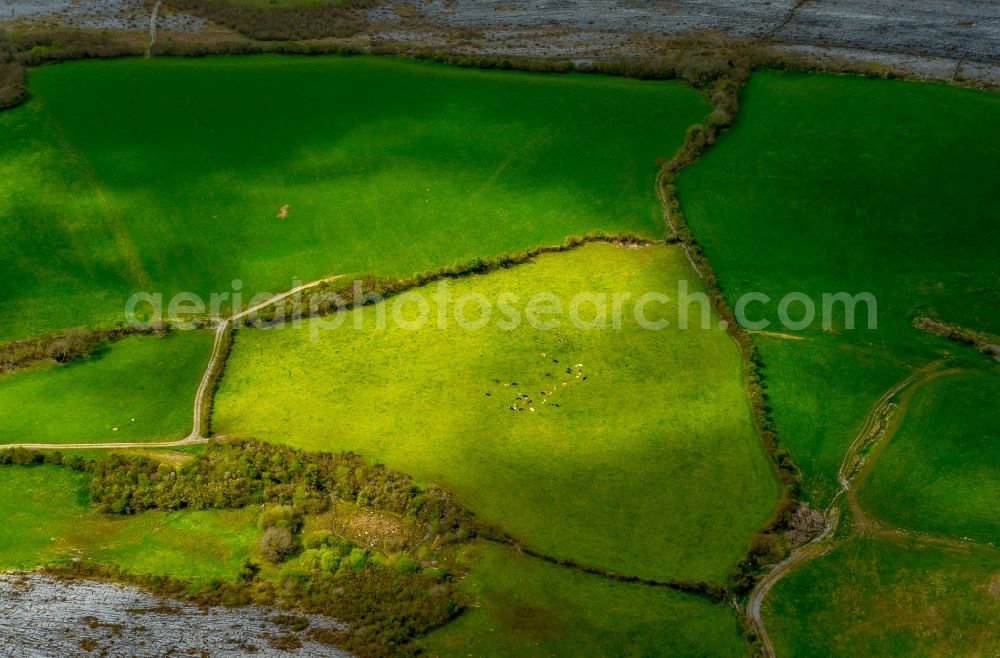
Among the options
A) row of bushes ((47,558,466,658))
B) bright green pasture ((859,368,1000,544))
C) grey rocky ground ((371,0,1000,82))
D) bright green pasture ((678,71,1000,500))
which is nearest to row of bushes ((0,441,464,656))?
row of bushes ((47,558,466,658))

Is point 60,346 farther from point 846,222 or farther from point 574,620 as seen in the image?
point 846,222

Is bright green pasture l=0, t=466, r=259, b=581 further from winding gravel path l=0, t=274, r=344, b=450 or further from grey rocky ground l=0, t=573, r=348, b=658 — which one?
winding gravel path l=0, t=274, r=344, b=450

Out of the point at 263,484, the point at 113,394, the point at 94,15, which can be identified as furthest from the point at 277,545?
the point at 94,15

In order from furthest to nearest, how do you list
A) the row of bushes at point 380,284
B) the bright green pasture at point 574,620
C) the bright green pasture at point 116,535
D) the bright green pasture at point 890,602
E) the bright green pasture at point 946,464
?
the row of bushes at point 380,284, the bright green pasture at point 946,464, the bright green pasture at point 116,535, the bright green pasture at point 574,620, the bright green pasture at point 890,602

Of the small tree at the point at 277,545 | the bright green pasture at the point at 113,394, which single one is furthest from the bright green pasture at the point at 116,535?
the bright green pasture at the point at 113,394

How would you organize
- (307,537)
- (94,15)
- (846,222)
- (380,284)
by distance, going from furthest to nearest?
(94,15)
(846,222)
(380,284)
(307,537)

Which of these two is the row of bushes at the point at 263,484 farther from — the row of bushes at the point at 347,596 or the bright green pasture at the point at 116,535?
the row of bushes at the point at 347,596

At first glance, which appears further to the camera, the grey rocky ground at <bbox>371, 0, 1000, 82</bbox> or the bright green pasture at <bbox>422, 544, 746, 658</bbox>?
the grey rocky ground at <bbox>371, 0, 1000, 82</bbox>
